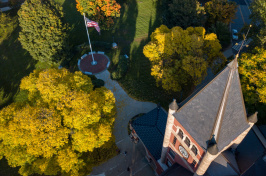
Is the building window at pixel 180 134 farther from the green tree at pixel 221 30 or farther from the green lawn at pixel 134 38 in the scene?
the green tree at pixel 221 30

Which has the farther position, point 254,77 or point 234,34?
point 234,34

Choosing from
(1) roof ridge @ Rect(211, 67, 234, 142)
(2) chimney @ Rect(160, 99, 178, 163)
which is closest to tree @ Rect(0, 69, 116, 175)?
(2) chimney @ Rect(160, 99, 178, 163)

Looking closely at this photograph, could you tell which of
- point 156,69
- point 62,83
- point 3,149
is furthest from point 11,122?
point 156,69

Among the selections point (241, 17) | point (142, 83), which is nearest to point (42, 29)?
point (142, 83)

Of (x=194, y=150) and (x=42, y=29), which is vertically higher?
(x=42, y=29)

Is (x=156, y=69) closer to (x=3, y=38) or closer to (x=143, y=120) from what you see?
(x=143, y=120)

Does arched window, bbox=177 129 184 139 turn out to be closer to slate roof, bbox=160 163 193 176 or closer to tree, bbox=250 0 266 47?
slate roof, bbox=160 163 193 176

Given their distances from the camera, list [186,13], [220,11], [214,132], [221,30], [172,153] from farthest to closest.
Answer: [220,11] < [221,30] < [186,13] < [172,153] < [214,132]

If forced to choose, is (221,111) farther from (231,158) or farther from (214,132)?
(231,158)
